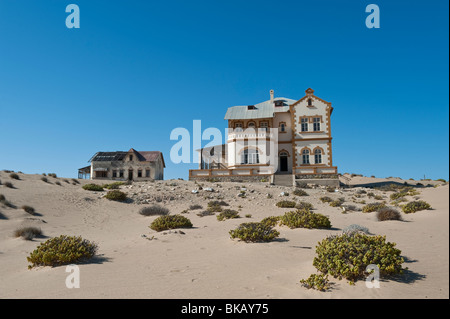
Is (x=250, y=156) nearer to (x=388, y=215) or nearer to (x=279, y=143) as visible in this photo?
(x=279, y=143)

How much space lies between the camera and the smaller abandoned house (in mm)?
51312

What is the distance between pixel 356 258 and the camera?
6418mm

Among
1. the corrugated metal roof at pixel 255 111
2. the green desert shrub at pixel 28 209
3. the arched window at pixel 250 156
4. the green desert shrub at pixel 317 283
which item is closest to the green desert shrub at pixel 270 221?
the green desert shrub at pixel 317 283

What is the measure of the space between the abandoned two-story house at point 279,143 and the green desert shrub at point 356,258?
28.2 m

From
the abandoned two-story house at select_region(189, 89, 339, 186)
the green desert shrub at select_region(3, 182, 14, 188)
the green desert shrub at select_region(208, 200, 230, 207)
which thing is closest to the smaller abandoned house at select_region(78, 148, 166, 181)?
the abandoned two-story house at select_region(189, 89, 339, 186)

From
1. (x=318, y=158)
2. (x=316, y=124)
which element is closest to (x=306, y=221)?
(x=318, y=158)

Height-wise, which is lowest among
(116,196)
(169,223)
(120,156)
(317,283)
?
(317,283)

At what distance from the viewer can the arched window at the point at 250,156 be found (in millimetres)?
39250

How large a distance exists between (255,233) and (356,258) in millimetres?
4367

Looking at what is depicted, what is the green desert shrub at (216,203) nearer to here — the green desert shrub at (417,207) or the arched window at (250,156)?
the green desert shrub at (417,207)

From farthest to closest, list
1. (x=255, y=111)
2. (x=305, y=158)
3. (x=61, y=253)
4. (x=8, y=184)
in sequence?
(x=255, y=111), (x=305, y=158), (x=8, y=184), (x=61, y=253)
